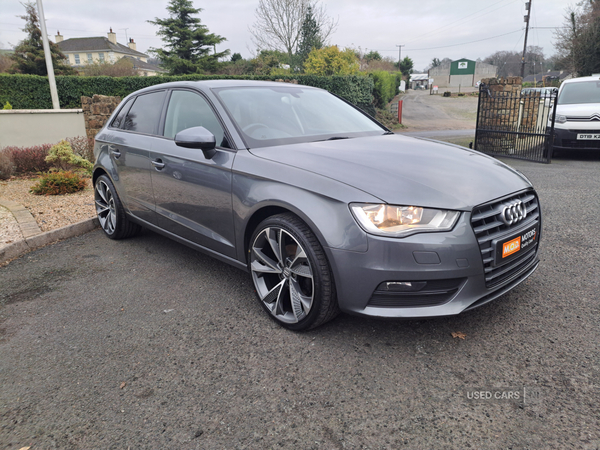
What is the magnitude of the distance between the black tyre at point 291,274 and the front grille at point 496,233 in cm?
88

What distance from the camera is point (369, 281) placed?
2404 millimetres

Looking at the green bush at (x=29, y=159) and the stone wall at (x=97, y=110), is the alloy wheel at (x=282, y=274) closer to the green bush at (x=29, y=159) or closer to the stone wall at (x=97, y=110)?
the green bush at (x=29, y=159)

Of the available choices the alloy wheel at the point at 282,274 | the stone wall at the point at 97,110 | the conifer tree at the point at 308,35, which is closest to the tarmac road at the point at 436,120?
the conifer tree at the point at 308,35

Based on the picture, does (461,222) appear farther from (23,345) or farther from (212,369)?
(23,345)

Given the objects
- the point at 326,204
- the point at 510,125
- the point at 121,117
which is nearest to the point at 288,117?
the point at 326,204

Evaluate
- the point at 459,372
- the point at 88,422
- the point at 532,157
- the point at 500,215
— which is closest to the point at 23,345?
the point at 88,422

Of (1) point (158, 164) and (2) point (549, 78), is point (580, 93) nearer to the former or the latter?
(1) point (158, 164)

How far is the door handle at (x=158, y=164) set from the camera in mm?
3746

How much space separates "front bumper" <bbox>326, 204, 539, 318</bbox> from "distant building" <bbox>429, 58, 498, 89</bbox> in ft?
295

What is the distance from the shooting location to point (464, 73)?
8725 cm

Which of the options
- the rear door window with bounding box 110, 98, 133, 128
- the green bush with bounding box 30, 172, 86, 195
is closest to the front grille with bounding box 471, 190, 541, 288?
the rear door window with bounding box 110, 98, 133, 128

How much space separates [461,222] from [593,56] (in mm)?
38596

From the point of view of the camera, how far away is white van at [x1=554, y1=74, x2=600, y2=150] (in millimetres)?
9477

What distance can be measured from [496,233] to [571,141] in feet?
29.7
